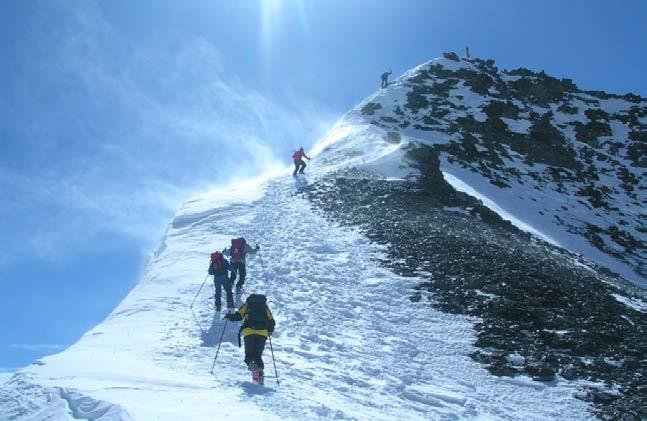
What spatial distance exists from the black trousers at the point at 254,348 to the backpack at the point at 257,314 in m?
0.18

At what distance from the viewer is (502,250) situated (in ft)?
60.2

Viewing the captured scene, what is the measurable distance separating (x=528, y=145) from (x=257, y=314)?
3717 cm

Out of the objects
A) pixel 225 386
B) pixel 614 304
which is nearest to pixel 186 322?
pixel 225 386

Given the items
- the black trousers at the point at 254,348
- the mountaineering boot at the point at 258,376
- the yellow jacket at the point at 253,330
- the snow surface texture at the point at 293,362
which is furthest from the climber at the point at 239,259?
the mountaineering boot at the point at 258,376

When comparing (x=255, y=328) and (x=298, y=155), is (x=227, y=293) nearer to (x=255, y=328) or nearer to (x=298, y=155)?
(x=255, y=328)

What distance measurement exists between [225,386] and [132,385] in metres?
1.37

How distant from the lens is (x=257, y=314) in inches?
354

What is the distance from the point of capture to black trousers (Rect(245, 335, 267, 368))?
8.68 m

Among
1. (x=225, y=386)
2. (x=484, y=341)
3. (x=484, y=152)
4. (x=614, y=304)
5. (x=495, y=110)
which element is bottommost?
(x=225, y=386)

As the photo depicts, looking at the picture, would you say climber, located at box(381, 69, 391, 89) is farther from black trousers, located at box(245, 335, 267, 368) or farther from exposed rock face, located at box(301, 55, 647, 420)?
black trousers, located at box(245, 335, 267, 368)

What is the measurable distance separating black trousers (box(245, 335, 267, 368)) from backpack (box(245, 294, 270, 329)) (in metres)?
0.18

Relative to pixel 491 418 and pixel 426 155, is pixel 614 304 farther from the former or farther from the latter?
pixel 426 155

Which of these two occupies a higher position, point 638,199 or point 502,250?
point 638,199

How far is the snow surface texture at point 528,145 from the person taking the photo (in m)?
29.6
